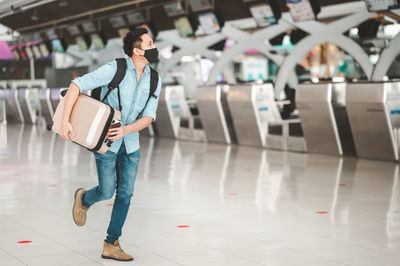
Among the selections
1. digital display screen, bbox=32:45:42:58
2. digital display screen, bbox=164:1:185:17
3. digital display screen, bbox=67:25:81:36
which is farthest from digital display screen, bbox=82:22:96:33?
digital display screen, bbox=164:1:185:17

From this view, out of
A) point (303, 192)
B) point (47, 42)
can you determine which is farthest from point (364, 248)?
point (47, 42)

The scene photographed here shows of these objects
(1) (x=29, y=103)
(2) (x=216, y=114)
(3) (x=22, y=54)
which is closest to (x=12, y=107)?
(1) (x=29, y=103)

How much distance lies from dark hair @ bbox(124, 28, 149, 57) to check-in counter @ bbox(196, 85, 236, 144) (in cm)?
1047

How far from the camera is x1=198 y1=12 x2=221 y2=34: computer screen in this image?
1719 centimetres

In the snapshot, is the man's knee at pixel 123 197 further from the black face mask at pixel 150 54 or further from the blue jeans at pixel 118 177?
the black face mask at pixel 150 54

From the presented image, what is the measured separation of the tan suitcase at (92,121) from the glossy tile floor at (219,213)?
0.93 m

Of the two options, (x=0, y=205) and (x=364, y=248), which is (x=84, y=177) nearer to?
(x=0, y=205)

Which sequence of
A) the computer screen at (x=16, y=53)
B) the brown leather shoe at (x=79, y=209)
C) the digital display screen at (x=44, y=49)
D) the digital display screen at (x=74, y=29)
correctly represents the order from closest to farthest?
the brown leather shoe at (x=79, y=209) < the digital display screen at (x=74, y=29) < the digital display screen at (x=44, y=49) < the computer screen at (x=16, y=53)

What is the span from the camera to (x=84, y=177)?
9.91 metres

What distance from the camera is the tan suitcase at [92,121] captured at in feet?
15.2

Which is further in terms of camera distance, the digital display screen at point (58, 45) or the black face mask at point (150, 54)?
the digital display screen at point (58, 45)

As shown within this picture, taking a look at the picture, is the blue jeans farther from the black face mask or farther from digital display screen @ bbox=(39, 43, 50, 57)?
digital display screen @ bbox=(39, 43, 50, 57)

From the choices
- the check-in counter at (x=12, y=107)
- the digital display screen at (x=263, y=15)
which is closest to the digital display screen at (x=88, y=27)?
the check-in counter at (x=12, y=107)

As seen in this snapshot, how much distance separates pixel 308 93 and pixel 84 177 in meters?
4.76
